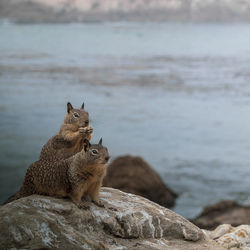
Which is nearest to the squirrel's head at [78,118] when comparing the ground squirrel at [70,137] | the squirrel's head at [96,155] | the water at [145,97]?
the ground squirrel at [70,137]

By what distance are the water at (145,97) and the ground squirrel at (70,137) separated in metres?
10.6

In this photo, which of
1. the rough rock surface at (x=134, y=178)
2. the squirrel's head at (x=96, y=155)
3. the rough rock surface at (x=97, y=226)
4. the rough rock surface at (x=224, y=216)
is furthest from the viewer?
the rough rock surface at (x=134, y=178)

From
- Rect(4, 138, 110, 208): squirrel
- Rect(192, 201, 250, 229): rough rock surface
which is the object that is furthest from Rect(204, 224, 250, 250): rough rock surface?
Rect(192, 201, 250, 229): rough rock surface

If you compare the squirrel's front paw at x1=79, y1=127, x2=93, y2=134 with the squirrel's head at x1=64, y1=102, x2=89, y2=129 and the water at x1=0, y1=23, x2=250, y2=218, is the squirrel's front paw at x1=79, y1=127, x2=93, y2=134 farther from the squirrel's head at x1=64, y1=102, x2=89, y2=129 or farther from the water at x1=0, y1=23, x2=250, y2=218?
the water at x1=0, y1=23, x2=250, y2=218

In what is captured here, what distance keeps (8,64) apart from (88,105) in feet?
22.8

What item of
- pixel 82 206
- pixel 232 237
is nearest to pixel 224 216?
pixel 232 237

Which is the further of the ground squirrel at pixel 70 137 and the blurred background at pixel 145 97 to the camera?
the blurred background at pixel 145 97

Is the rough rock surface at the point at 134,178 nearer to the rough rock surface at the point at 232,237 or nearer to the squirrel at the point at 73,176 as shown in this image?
the rough rock surface at the point at 232,237

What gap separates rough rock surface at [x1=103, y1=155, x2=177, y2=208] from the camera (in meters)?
11.6

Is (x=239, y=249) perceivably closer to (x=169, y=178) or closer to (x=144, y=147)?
(x=169, y=178)

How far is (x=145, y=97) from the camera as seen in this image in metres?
27.6

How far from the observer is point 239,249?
17.8 feet

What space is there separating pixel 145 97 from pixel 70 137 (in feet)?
74.4

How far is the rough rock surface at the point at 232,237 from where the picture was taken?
5465mm
